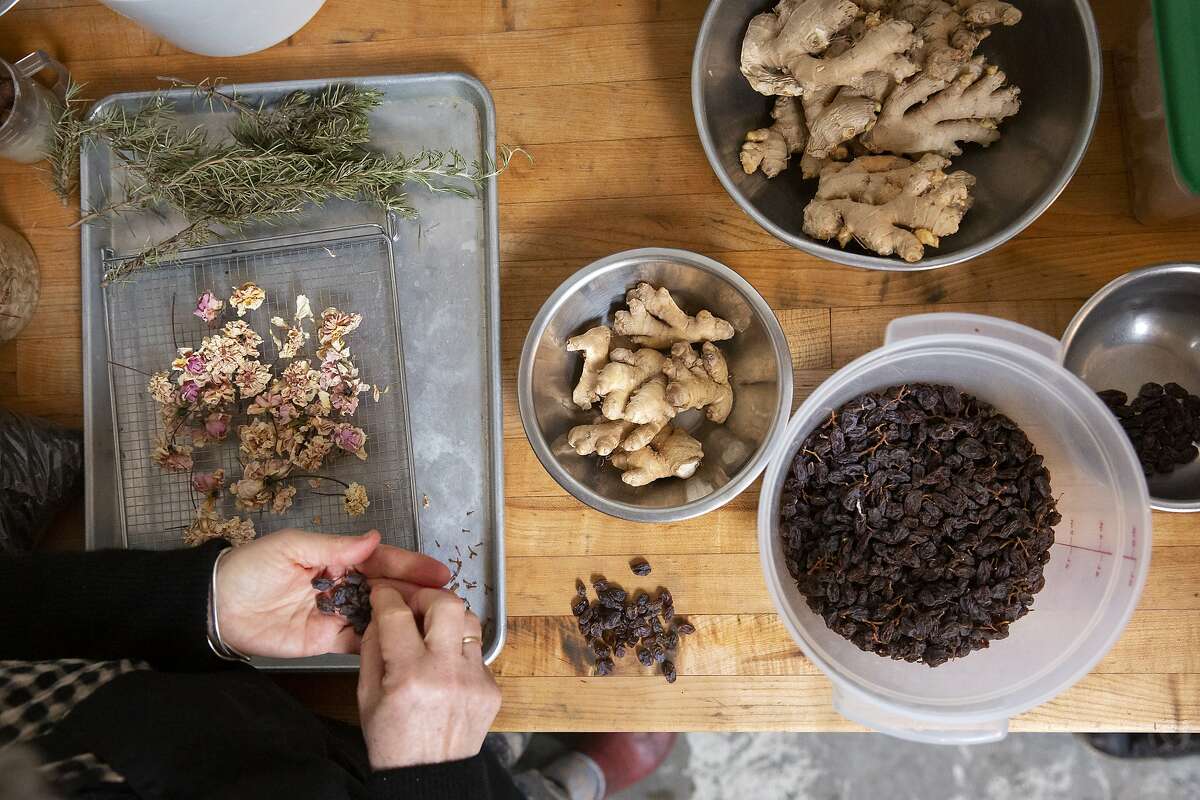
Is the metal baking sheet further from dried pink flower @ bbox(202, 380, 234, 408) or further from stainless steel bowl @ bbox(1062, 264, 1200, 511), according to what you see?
stainless steel bowl @ bbox(1062, 264, 1200, 511)

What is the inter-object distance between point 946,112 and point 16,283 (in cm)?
138

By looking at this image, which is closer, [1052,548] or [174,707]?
[174,707]

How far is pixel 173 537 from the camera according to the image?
4.00 ft

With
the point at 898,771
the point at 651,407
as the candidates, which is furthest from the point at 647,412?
the point at 898,771

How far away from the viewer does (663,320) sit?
1.10m

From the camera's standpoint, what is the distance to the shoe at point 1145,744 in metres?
1.68

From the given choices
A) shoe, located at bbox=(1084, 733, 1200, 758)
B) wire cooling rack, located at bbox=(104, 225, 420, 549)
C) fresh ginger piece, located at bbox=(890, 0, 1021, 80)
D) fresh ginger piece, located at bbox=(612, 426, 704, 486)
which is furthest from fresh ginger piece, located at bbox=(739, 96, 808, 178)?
shoe, located at bbox=(1084, 733, 1200, 758)

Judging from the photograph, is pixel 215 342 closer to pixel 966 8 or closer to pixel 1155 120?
pixel 966 8

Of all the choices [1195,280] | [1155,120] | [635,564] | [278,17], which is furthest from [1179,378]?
[278,17]

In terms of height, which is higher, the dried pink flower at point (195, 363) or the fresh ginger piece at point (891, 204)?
the fresh ginger piece at point (891, 204)

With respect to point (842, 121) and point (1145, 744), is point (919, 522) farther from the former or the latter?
point (1145, 744)

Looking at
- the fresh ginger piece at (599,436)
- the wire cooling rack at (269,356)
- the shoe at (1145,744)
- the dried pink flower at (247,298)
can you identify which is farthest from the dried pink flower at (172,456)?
the shoe at (1145,744)

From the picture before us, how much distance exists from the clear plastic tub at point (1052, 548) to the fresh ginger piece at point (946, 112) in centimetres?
24

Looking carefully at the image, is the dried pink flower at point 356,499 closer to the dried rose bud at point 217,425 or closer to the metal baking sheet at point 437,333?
the metal baking sheet at point 437,333
